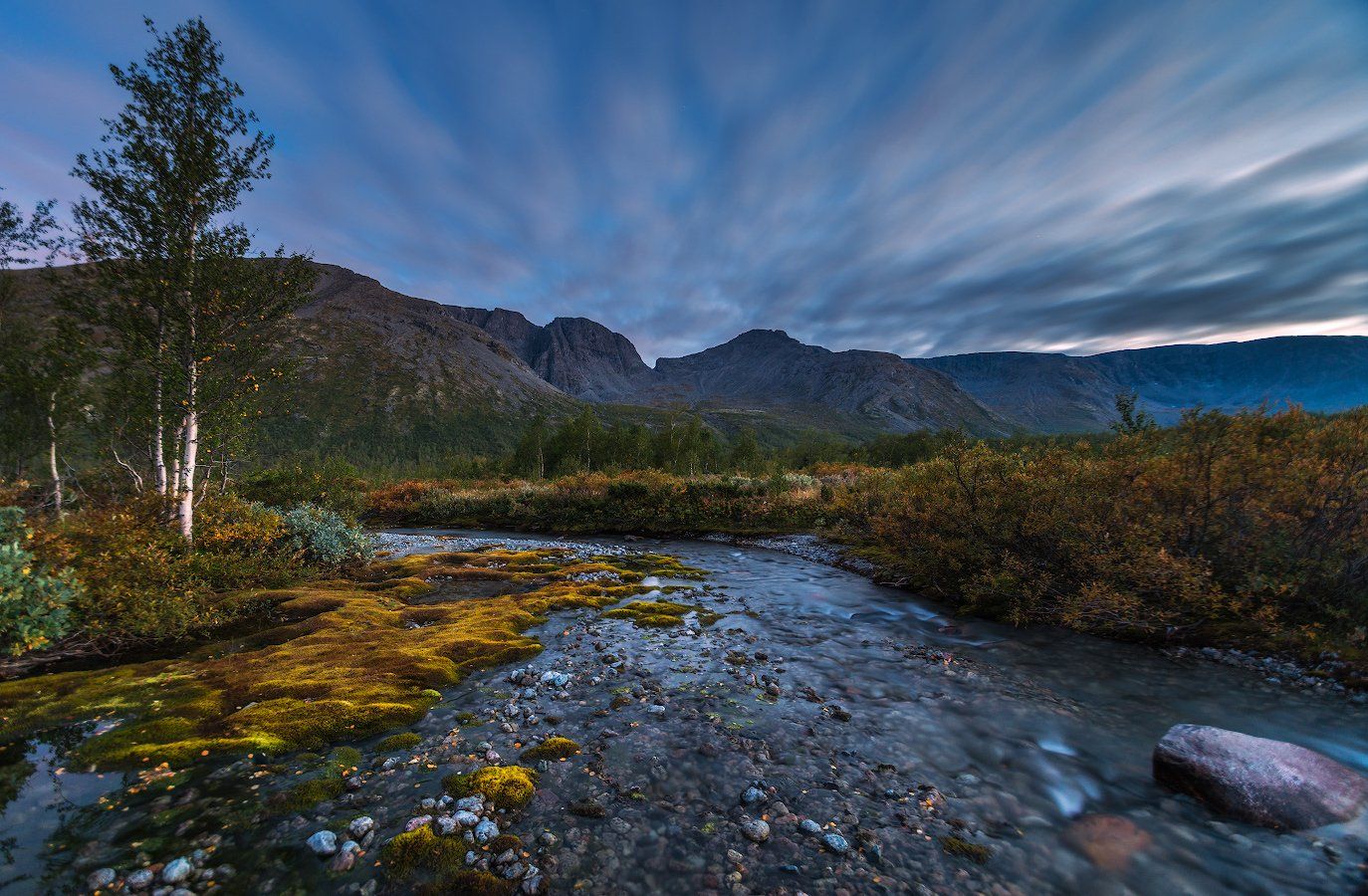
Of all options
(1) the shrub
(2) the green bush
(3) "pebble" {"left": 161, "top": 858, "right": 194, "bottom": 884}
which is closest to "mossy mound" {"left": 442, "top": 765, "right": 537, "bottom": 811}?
(3) "pebble" {"left": 161, "top": 858, "right": 194, "bottom": 884}

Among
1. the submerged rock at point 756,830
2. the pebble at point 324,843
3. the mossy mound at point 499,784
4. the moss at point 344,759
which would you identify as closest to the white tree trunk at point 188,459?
the moss at point 344,759

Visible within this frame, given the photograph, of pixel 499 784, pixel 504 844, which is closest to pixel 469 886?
pixel 504 844

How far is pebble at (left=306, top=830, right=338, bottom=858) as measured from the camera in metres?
5.20

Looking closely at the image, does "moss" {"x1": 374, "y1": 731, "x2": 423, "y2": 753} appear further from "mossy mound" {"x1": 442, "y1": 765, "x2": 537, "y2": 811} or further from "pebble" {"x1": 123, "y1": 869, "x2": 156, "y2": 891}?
"pebble" {"x1": 123, "y1": 869, "x2": 156, "y2": 891}

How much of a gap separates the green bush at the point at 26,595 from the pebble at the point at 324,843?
759 cm

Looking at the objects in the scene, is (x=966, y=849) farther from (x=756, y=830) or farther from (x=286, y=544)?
(x=286, y=544)

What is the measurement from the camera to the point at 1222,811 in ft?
20.7

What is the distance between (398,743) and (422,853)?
2741mm

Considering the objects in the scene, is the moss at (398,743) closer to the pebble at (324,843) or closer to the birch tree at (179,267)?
the pebble at (324,843)

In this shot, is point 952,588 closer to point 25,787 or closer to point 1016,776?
point 1016,776

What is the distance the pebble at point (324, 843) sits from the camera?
520 centimetres

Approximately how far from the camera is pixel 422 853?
518 cm

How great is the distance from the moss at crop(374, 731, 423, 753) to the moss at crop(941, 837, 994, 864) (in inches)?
296

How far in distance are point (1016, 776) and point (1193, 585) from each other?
293 inches
